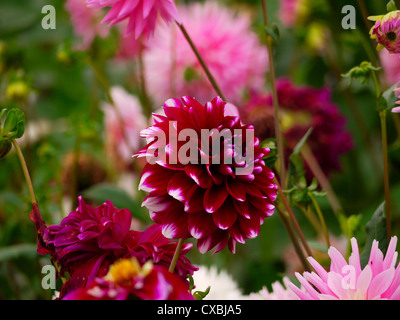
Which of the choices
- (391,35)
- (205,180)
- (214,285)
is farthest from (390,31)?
(214,285)

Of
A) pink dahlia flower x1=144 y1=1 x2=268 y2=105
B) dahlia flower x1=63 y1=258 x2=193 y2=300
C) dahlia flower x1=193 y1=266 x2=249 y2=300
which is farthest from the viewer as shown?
pink dahlia flower x1=144 y1=1 x2=268 y2=105

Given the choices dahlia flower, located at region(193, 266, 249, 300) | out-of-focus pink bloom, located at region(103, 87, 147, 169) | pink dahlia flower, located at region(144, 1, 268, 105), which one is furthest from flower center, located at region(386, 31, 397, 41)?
out-of-focus pink bloom, located at region(103, 87, 147, 169)

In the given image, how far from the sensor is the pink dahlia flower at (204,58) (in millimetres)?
659

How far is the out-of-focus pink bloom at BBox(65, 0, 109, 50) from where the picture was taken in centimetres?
76

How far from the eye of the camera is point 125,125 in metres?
0.74

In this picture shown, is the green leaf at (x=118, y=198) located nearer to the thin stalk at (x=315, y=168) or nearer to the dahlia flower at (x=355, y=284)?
the thin stalk at (x=315, y=168)

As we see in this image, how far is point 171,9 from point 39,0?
72 centimetres

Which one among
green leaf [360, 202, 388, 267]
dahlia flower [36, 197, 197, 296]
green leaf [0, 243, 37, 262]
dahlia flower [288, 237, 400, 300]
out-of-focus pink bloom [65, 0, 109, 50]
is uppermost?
out-of-focus pink bloom [65, 0, 109, 50]

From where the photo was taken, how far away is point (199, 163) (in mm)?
274

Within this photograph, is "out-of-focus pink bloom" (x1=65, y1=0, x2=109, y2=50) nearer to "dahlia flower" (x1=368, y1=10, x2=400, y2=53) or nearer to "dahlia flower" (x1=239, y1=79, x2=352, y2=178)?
"dahlia flower" (x1=239, y1=79, x2=352, y2=178)

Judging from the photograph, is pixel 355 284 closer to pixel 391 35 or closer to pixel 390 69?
pixel 391 35

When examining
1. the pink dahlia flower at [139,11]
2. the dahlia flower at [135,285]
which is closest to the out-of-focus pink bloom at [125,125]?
the pink dahlia flower at [139,11]
